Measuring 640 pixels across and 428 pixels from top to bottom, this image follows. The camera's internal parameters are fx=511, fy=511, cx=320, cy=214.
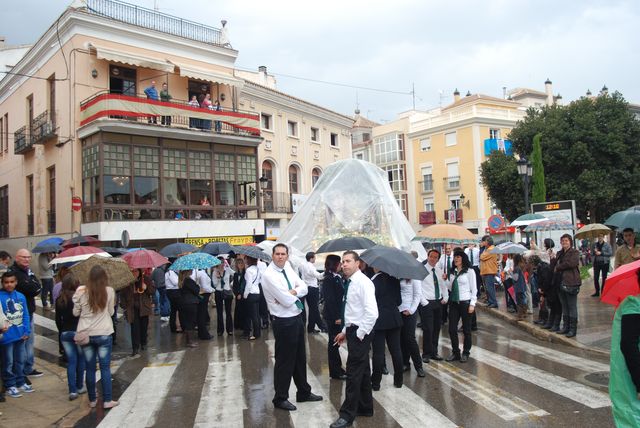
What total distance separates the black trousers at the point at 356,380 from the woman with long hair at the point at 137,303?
528cm

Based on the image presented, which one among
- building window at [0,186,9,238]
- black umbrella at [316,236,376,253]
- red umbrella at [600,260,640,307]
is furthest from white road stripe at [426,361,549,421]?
building window at [0,186,9,238]

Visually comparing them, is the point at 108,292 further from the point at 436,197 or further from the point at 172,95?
the point at 436,197

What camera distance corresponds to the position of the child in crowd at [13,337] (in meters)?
6.69

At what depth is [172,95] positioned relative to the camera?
23953 mm

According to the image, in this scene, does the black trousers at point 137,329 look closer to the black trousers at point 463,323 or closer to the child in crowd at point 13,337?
the child in crowd at point 13,337

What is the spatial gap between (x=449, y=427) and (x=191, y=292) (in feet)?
20.4

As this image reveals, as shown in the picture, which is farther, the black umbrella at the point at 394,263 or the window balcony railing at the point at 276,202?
the window balcony railing at the point at 276,202

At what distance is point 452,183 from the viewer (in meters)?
48.2

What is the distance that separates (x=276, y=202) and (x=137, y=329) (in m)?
20.8

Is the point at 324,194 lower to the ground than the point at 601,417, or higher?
higher

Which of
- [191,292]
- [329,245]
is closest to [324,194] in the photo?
[329,245]

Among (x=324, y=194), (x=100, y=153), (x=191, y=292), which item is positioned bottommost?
(x=191, y=292)

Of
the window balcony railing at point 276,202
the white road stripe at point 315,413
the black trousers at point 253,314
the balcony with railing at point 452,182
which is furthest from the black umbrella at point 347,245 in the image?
the balcony with railing at point 452,182

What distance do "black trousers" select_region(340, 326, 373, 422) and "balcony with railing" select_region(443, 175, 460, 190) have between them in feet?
145
